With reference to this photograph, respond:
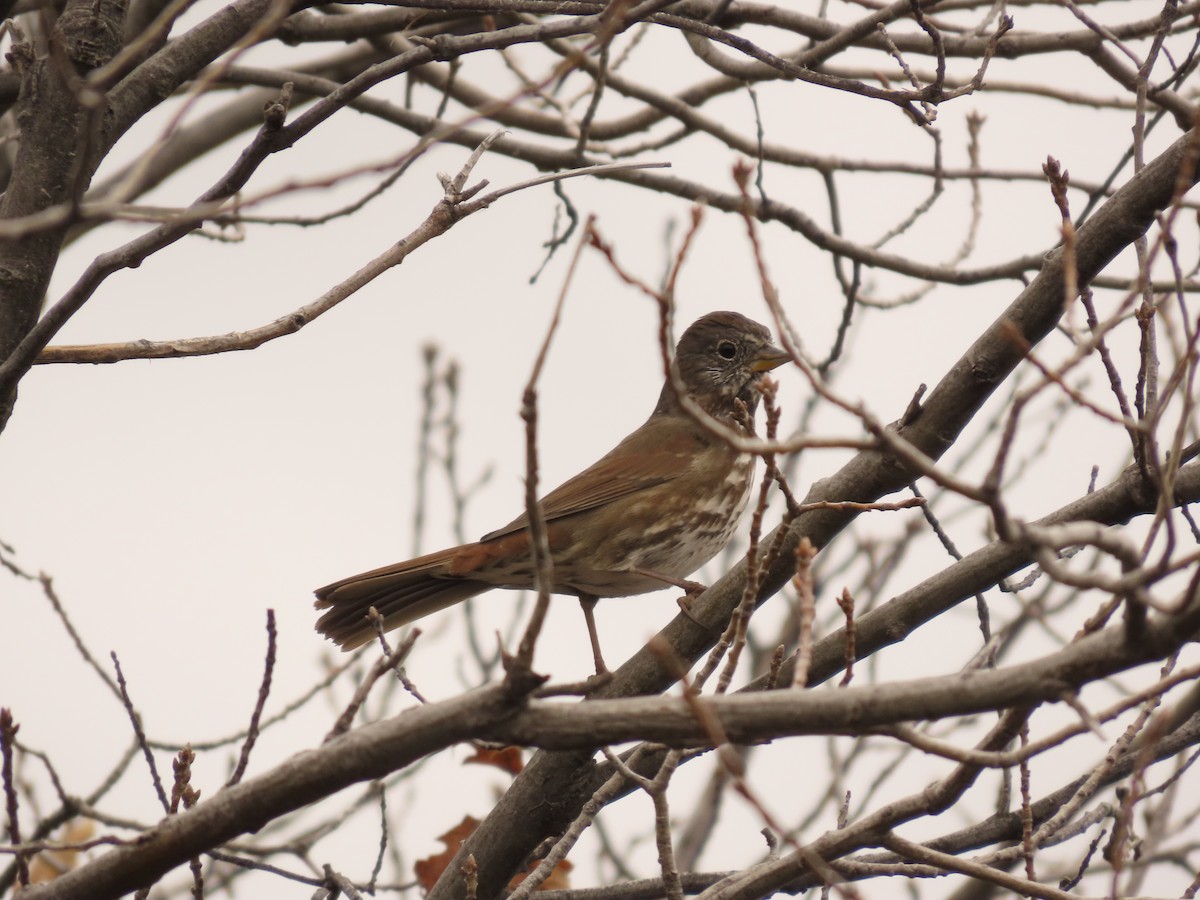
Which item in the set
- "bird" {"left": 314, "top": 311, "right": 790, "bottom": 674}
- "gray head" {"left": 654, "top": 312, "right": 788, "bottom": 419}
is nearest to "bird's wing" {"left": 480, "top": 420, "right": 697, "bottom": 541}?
"bird" {"left": 314, "top": 311, "right": 790, "bottom": 674}

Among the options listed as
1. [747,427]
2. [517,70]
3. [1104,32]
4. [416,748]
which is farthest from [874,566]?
[416,748]

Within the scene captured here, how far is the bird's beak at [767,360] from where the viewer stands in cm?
795

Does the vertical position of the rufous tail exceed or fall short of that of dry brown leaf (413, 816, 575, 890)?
it exceeds it

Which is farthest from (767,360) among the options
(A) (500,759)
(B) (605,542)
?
(A) (500,759)

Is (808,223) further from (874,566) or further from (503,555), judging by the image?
(874,566)

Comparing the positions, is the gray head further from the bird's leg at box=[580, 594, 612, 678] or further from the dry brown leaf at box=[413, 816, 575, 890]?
the dry brown leaf at box=[413, 816, 575, 890]

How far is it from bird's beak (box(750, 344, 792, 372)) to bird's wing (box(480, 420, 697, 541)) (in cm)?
77

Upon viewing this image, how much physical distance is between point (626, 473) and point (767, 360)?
1355mm

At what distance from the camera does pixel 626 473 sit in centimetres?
707

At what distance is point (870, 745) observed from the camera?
838cm

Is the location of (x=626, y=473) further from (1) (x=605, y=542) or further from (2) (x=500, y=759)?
(2) (x=500, y=759)

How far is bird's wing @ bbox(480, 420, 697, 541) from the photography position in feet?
22.6

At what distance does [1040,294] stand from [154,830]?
2.71 meters

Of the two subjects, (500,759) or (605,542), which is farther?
(605,542)
